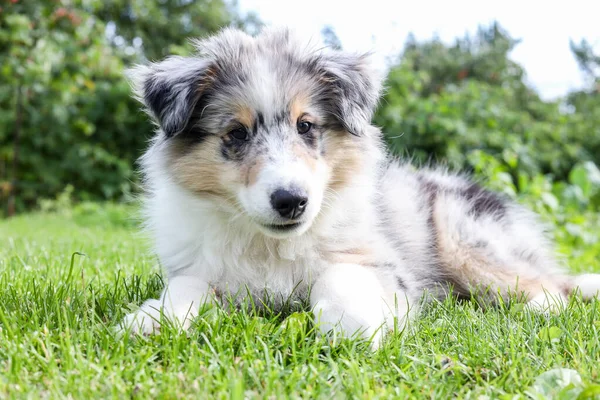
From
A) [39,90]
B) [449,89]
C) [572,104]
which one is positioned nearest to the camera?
[39,90]

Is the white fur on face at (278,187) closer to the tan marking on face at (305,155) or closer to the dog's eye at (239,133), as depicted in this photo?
the tan marking on face at (305,155)

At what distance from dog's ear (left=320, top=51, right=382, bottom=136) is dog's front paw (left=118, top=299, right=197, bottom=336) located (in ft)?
3.82

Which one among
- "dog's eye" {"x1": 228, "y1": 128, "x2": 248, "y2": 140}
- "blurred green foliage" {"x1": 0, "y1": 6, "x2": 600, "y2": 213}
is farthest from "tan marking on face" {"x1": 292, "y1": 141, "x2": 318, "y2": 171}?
"blurred green foliage" {"x1": 0, "y1": 6, "x2": 600, "y2": 213}

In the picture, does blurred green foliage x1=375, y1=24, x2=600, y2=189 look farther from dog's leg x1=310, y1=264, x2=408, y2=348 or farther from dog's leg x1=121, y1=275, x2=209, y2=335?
dog's leg x1=121, y1=275, x2=209, y2=335

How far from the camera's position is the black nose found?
2.33 metres

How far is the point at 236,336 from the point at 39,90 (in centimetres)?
775

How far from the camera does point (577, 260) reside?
199 inches

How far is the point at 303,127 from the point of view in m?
2.75

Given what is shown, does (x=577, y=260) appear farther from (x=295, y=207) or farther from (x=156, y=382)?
(x=156, y=382)

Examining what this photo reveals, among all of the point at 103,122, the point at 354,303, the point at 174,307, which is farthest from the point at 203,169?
the point at 103,122

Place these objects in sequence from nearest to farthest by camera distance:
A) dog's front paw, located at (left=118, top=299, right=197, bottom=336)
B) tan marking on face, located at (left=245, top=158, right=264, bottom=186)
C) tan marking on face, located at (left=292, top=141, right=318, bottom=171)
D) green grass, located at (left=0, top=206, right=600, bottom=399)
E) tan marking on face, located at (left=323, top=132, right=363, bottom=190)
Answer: green grass, located at (left=0, top=206, right=600, bottom=399) → dog's front paw, located at (left=118, top=299, right=197, bottom=336) → tan marking on face, located at (left=245, top=158, right=264, bottom=186) → tan marking on face, located at (left=292, top=141, right=318, bottom=171) → tan marking on face, located at (left=323, top=132, right=363, bottom=190)

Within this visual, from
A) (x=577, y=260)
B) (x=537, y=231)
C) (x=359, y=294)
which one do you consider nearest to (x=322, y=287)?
(x=359, y=294)

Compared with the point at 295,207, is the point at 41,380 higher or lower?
lower

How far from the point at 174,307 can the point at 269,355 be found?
0.52 metres
